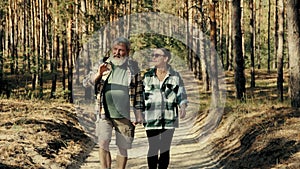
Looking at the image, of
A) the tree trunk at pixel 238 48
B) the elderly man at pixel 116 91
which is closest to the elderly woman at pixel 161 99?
the elderly man at pixel 116 91

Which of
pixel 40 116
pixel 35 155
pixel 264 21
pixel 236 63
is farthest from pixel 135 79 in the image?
pixel 264 21

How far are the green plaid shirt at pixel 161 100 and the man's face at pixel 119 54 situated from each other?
0.45 meters

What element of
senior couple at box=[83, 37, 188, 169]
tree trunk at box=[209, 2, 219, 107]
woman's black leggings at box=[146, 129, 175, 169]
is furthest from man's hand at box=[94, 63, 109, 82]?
tree trunk at box=[209, 2, 219, 107]

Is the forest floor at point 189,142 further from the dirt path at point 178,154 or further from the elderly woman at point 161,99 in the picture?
the elderly woman at point 161,99

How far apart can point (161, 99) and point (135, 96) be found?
0.41m

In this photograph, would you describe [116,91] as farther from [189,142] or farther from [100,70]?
[189,142]

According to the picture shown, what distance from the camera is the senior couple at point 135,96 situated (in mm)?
7102

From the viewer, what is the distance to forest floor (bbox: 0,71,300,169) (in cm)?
898

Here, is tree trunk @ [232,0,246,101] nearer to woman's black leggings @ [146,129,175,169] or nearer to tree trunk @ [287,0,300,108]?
tree trunk @ [287,0,300,108]

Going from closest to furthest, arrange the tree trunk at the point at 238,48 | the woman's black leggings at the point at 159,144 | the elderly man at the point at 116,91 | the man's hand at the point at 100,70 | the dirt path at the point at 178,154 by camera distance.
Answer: the man's hand at the point at 100,70
the elderly man at the point at 116,91
the woman's black leggings at the point at 159,144
the dirt path at the point at 178,154
the tree trunk at the point at 238,48

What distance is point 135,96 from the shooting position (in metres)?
7.25

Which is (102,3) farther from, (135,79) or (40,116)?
(135,79)

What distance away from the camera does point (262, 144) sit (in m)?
9.77

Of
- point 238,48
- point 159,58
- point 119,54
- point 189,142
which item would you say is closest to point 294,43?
point 189,142
